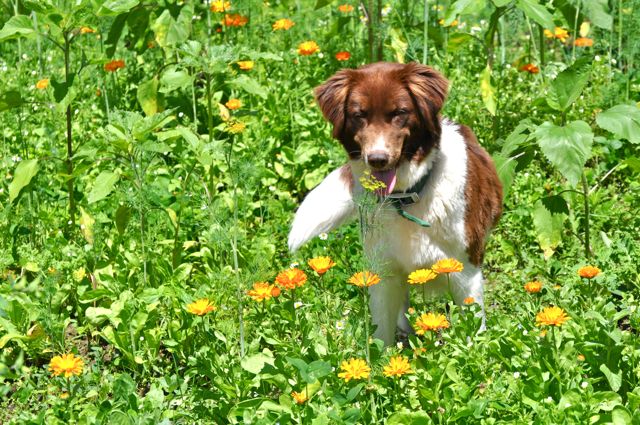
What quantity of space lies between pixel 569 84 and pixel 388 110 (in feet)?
3.30

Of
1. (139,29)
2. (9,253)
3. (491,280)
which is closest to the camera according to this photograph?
(9,253)

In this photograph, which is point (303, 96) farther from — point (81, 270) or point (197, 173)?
point (81, 270)

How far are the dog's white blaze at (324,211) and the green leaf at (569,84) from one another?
1.07 meters

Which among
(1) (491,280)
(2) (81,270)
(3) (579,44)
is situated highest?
(3) (579,44)

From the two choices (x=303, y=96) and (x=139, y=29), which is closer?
(x=139, y=29)

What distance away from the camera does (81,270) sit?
470cm

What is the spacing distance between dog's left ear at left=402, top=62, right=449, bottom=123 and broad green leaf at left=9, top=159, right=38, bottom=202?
1787 millimetres

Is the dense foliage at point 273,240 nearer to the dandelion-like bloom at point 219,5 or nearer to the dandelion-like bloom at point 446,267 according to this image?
the dandelion-like bloom at point 219,5

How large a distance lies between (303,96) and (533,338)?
10.5 feet

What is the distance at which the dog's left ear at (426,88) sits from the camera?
4428 millimetres

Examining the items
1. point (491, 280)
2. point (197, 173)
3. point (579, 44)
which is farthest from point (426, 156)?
point (579, 44)

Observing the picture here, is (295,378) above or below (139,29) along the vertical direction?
below

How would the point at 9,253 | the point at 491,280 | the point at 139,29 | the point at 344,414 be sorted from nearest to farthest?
1. the point at 344,414
2. the point at 9,253
3. the point at 491,280
4. the point at 139,29

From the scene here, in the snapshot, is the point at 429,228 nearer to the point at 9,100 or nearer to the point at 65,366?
the point at 65,366
